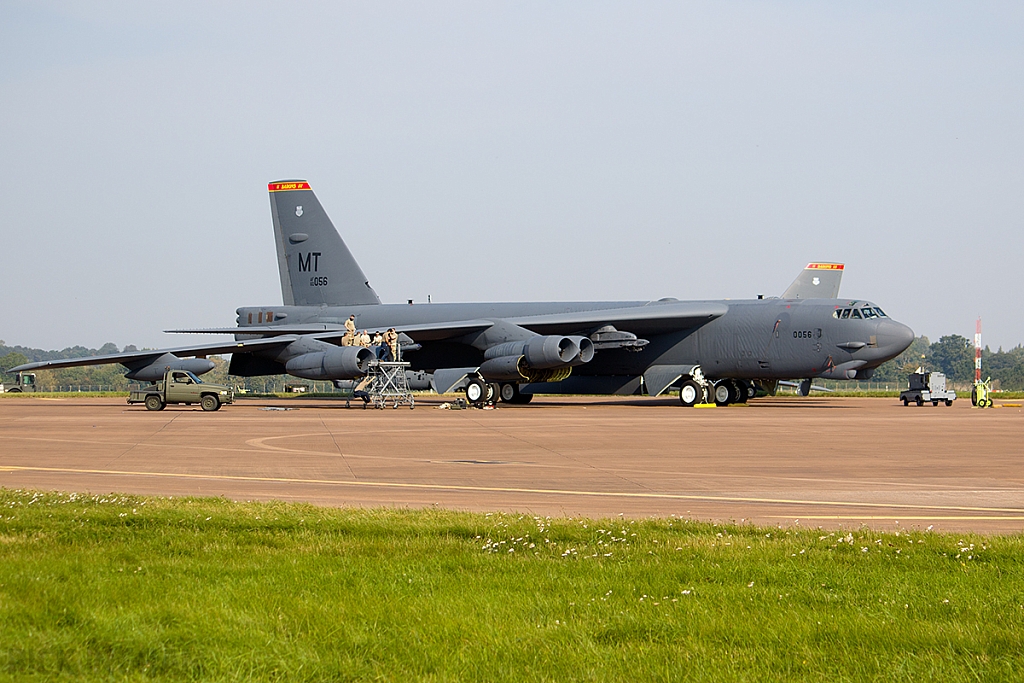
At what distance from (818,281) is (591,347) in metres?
21.1

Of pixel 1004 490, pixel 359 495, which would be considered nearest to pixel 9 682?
pixel 359 495

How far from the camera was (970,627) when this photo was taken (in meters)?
5.16

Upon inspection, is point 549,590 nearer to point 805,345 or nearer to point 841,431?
point 841,431

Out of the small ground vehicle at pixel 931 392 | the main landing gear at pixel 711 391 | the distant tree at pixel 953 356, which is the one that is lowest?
the distant tree at pixel 953 356

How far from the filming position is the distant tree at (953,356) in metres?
147

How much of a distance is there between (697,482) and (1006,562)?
5.21 m

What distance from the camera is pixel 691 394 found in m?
35.3

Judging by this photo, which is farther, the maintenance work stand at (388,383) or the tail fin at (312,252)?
the tail fin at (312,252)

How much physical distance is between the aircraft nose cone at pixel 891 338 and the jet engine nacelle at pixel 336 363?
15.5 meters

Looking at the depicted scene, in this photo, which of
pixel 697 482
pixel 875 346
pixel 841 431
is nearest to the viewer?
pixel 697 482

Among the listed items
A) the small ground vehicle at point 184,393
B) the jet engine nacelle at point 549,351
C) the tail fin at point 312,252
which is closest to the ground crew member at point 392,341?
the jet engine nacelle at point 549,351

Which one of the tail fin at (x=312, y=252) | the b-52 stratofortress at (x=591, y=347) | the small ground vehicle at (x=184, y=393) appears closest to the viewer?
the small ground vehicle at (x=184, y=393)

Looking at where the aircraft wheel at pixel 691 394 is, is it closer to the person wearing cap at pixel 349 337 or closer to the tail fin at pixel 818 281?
the person wearing cap at pixel 349 337

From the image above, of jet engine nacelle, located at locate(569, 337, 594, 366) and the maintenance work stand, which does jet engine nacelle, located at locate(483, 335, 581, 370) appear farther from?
the maintenance work stand
